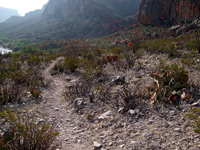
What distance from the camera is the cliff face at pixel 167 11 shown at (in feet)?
76.2

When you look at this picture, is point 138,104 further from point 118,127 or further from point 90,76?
point 90,76

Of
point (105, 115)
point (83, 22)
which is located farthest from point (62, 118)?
point (83, 22)

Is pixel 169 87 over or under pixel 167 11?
under

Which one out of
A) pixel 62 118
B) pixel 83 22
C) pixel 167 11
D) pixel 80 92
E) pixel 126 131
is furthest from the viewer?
pixel 83 22

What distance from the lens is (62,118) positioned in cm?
295

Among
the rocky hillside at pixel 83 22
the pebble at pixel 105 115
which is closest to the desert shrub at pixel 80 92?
the pebble at pixel 105 115

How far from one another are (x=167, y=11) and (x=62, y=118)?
3596cm

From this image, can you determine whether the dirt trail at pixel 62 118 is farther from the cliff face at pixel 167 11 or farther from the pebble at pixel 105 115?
the cliff face at pixel 167 11

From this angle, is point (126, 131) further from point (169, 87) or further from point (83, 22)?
point (83, 22)

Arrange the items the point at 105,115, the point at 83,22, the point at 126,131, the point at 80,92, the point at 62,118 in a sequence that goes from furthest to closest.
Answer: the point at 83,22 → the point at 80,92 → the point at 62,118 → the point at 105,115 → the point at 126,131

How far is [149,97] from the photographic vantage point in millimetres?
2930

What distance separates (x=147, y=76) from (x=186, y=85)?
1347 millimetres

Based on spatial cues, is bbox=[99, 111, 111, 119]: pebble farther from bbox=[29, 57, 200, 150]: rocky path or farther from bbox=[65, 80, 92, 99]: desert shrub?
bbox=[65, 80, 92, 99]: desert shrub

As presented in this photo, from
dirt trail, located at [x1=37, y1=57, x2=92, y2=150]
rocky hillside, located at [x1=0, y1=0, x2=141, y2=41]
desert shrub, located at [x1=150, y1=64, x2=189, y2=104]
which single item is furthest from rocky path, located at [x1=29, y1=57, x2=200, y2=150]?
rocky hillside, located at [x1=0, y1=0, x2=141, y2=41]
